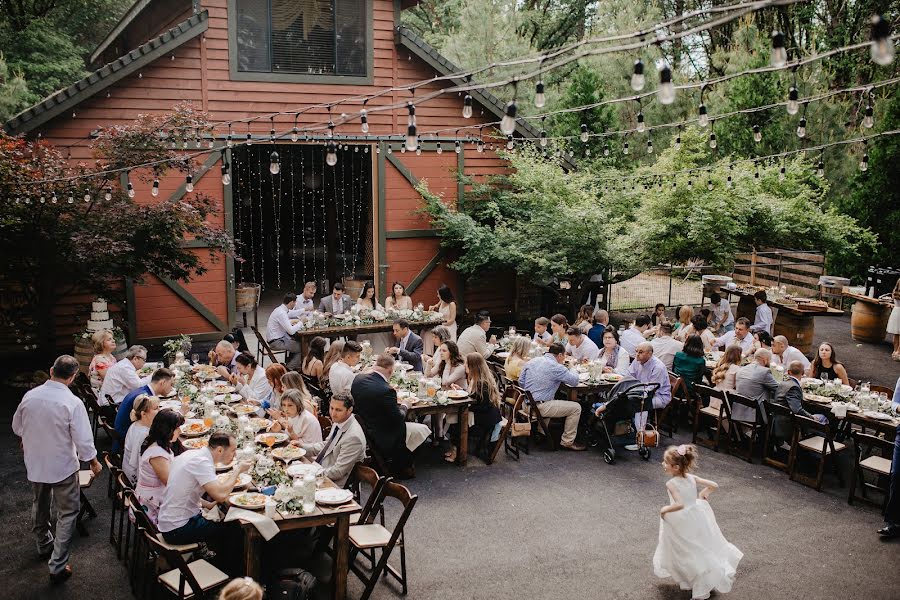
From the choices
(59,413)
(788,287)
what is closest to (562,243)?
(788,287)

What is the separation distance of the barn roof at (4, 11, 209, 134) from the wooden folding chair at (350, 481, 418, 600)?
10096 mm

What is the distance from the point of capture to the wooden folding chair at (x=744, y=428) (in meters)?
9.11

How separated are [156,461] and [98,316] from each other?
7.79m

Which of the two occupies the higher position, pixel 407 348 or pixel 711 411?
pixel 407 348

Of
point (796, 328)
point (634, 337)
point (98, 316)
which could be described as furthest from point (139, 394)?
point (796, 328)

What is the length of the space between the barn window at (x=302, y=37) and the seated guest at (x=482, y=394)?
848 centimetres

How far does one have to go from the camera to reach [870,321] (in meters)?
16.0

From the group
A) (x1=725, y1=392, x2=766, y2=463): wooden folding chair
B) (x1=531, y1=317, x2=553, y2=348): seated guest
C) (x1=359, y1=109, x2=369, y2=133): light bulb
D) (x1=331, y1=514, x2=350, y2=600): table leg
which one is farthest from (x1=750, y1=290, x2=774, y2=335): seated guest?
(x1=331, y1=514, x2=350, y2=600): table leg

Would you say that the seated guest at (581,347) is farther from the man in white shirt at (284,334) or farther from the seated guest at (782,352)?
the man in white shirt at (284,334)

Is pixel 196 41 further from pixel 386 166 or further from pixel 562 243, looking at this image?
pixel 562 243

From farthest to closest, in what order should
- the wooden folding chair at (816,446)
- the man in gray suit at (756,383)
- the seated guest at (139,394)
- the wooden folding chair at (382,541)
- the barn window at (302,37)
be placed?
1. the barn window at (302,37)
2. the man in gray suit at (756,383)
3. the wooden folding chair at (816,446)
4. the seated guest at (139,394)
5. the wooden folding chair at (382,541)

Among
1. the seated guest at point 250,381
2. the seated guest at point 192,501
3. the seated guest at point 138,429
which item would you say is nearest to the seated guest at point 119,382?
the seated guest at point 250,381

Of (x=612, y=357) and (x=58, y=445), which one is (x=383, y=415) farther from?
(x=612, y=357)

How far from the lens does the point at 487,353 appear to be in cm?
1145
